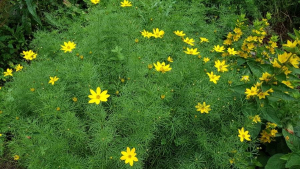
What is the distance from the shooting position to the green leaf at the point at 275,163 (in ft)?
7.29

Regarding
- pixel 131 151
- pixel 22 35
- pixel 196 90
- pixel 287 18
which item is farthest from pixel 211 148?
pixel 287 18

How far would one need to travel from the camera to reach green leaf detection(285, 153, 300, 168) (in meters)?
2.07

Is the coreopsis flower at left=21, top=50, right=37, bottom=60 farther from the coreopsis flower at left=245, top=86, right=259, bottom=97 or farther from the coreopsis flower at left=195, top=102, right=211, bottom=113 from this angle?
the coreopsis flower at left=245, top=86, right=259, bottom=97

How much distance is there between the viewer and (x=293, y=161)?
208 centimetres

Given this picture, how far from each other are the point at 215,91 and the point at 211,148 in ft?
1.40

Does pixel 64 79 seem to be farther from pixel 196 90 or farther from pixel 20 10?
pixel 20 10

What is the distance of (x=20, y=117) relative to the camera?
220 cm

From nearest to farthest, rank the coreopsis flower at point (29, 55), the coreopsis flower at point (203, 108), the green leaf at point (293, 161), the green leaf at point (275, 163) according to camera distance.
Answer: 1. the coreopsis flower at point (203, 108)
2. the green leaf at point (293, 161)
3. the green leaf at point (275, 163)
4. the coreopsis flower at point (29, 55)

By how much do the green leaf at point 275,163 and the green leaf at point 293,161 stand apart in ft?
0.47

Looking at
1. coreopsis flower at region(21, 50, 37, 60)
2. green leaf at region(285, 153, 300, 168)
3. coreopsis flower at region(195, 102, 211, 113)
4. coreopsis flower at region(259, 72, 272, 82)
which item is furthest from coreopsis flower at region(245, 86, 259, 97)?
coreopsis flower at region(21, 50, 37, 60)

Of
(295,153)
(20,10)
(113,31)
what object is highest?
(113,31)

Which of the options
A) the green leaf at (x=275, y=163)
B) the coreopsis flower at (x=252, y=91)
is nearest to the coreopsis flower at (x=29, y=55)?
the coreopsis flower at (x=252, y=91)

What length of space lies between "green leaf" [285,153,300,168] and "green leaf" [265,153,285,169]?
14 centimetres

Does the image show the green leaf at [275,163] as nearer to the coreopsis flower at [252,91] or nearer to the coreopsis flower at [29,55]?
the coreopsis flower at [252,91]
